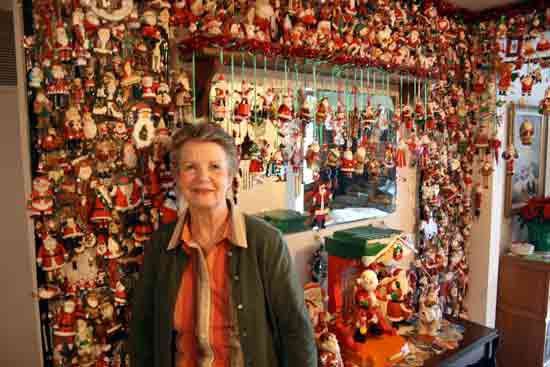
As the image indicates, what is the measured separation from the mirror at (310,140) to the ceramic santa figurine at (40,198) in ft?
1.61

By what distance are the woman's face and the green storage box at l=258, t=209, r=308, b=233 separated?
1.63ft

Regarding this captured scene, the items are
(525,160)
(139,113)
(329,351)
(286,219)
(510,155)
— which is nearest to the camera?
(139,113)

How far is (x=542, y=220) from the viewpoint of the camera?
2.56 metres

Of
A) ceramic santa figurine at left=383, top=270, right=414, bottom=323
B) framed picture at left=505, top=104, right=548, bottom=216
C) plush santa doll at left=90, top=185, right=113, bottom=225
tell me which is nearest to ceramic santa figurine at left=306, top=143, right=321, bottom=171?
ceramic santa figurine at left=383, top=270, right=414, bottom=323

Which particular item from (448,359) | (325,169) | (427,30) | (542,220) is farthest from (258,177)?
(542,220)

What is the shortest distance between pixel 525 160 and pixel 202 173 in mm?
2400

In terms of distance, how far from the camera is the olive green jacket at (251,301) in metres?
1.11

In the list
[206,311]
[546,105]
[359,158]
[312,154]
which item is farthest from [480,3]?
[206,311]

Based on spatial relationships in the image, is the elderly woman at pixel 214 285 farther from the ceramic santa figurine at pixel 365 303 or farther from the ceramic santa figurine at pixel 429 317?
the ceramic santa figurine at pixel 429 317

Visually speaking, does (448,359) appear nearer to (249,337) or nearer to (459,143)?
(249,337)

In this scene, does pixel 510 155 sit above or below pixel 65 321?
above

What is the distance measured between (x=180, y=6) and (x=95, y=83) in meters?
0.33

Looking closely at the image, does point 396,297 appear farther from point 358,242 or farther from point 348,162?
point 348,162

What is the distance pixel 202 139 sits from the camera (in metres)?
1.09
